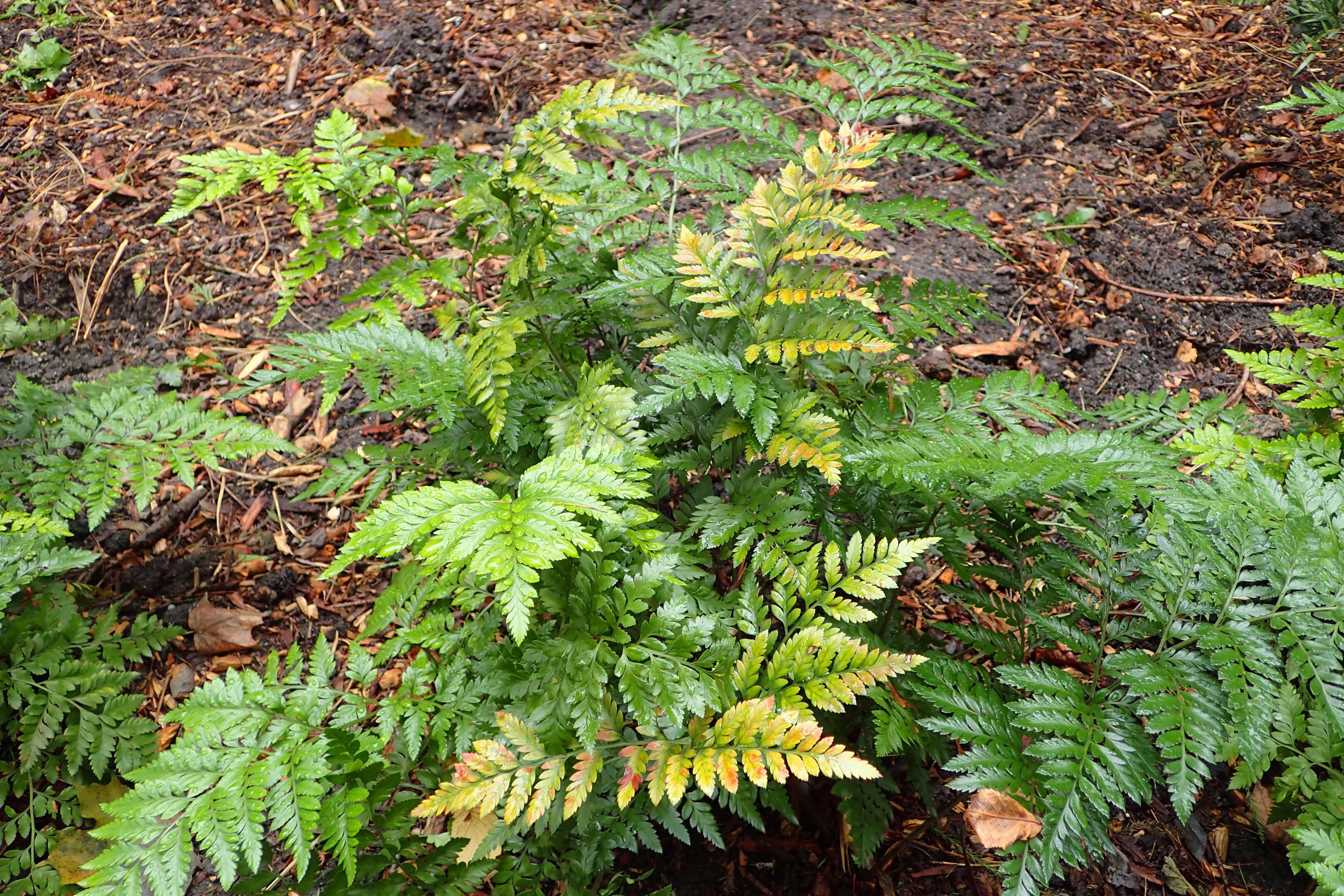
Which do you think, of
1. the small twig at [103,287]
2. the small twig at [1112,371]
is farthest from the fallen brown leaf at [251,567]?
the small twig at [1112,371]

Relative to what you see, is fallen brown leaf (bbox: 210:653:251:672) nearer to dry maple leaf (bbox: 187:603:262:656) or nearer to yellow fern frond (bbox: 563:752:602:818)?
dry maple leaf (bbox: 187:603:262:656)

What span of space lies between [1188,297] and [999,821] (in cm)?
282

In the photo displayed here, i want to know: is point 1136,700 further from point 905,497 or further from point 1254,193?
point 1254,193

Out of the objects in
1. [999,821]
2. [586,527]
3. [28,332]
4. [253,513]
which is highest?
[586,527]

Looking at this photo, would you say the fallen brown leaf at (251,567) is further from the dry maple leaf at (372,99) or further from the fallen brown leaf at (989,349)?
the fallen brown leaf at (989,349)

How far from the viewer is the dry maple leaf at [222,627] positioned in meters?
3.00

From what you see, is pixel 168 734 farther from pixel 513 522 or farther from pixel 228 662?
pixel 513 522

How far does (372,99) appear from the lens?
181 inches

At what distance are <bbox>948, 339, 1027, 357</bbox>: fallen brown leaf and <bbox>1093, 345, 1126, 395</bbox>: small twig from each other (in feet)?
1.19

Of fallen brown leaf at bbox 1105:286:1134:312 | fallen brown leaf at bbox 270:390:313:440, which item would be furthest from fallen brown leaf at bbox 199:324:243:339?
fallen brown leaf at bbox 1105:286:1134:312

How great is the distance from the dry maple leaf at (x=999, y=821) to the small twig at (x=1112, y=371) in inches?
78.1

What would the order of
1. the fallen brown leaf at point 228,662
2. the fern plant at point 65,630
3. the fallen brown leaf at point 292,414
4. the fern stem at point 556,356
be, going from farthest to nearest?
the fallen brown leaf at point 292,414
the fallen brown leaf at point 228,662
the fern plant at point 65,630
the fern stem at point 556,356

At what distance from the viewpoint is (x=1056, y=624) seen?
6.25 feet

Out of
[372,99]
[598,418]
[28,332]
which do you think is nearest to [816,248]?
[598,418]
